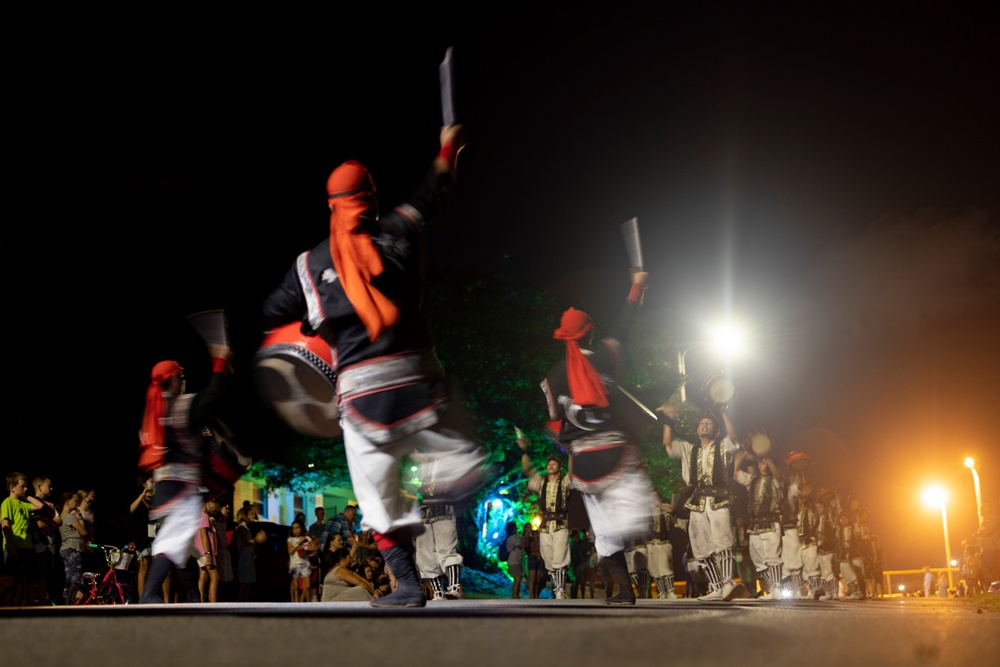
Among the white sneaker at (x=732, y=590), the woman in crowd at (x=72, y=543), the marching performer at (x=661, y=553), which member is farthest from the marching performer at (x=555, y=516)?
the woman in crowd at (x=72, y=543)

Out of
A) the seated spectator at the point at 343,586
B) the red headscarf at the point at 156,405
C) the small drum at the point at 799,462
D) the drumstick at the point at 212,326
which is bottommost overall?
the seated spectator at the point at 343,586

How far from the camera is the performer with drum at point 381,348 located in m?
5.15

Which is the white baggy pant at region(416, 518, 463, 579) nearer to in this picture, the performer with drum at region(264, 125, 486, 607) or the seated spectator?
the seated spectator

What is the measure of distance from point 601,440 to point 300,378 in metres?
2.88

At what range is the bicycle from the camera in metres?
14.0

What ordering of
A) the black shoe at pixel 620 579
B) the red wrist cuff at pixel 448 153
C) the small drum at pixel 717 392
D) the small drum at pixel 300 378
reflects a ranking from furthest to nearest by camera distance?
the small drum at pixel 717 392
the black shoe at pixel 620 579
the red wrist cuff at pixel 448 153
the small drum at pixel 300 378

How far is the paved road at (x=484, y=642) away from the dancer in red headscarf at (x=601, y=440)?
4.02 m

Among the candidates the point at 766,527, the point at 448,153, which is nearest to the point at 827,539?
the point at 766,527

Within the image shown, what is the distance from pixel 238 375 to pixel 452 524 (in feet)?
43.0

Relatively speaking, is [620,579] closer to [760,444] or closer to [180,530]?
[180,530]

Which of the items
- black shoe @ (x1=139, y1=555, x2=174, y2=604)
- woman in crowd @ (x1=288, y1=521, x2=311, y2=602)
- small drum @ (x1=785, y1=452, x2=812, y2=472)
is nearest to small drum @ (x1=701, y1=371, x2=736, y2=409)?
small drum @ (x1=785, y1=452, x2=812, y2=472)

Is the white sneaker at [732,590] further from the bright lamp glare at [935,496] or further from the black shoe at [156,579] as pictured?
the bright lamp glare at [935,496]

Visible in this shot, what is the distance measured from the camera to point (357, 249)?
5.40 metres

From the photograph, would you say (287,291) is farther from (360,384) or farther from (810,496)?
(810,496)
